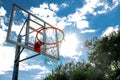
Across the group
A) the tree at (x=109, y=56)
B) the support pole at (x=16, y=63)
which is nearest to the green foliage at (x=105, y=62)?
the tree at (x=109, y=56)

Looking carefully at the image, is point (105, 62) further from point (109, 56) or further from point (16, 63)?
point (16, 63)

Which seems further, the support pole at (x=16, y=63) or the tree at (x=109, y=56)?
the tree at (x=109, y=56)

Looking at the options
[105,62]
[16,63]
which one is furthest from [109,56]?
[16,63]

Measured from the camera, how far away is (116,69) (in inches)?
1047

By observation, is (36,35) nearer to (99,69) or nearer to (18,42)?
(18,42)

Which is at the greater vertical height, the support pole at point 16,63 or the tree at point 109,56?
the tree at point 109,56

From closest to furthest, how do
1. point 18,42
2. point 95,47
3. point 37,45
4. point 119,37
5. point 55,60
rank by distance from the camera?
point 18,42 < point 37,45 < point 55,60 < point 119,37 < point 95,47

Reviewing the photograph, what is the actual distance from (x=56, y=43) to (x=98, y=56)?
54.6ft

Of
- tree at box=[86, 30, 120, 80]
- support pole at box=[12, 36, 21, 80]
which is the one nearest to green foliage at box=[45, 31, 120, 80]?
tree at box=[86, 30, 120, 80]

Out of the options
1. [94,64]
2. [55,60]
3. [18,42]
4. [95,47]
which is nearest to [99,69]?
[94,64]

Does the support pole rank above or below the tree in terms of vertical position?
below

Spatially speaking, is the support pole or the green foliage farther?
the green foliage

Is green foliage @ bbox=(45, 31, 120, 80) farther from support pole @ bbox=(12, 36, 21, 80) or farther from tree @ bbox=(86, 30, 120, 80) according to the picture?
support pole @ bbox=(12, 36, 21, 80)

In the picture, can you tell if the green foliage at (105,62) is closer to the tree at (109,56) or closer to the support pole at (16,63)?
the tree at (109,56)
